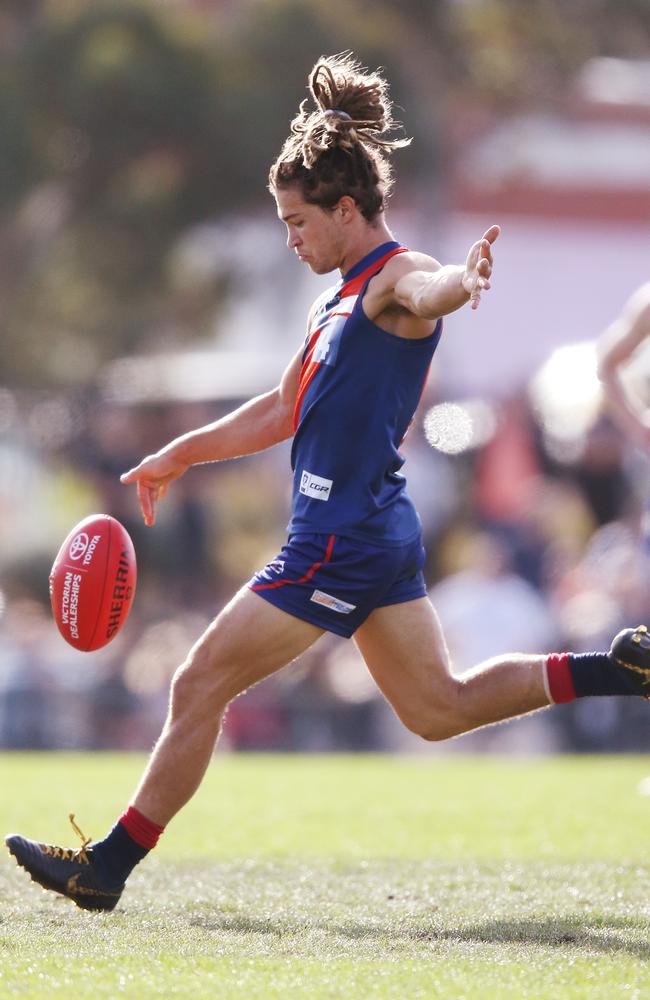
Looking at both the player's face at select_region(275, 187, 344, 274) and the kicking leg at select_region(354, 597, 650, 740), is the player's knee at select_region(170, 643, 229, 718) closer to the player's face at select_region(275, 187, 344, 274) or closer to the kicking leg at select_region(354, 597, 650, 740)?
the kicking leg at select_region(354, 597, 650, 740)

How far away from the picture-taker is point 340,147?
557 centimetres

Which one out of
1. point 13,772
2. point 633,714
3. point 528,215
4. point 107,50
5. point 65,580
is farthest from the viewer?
point 528,215

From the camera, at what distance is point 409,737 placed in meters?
→ 14.0

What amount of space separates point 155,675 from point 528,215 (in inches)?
432

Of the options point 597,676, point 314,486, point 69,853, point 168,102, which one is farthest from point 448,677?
point 168,102

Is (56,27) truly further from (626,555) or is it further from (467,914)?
(467,914)

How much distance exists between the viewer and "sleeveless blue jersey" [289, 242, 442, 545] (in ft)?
17.8

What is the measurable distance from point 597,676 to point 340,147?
5.89 feet

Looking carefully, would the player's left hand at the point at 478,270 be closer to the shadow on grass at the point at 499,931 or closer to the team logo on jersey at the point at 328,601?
the team logo on jersey at the point at 328,601

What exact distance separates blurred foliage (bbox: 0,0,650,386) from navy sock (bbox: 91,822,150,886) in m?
14.1

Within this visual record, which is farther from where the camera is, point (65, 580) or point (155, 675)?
point (155, 675)

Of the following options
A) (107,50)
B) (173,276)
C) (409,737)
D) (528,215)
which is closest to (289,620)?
(409,737)

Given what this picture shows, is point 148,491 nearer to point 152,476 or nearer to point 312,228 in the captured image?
point 152,476

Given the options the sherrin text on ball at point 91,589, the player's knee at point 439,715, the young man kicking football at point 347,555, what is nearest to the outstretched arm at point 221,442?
the sherrin text on ball at point 91,589
